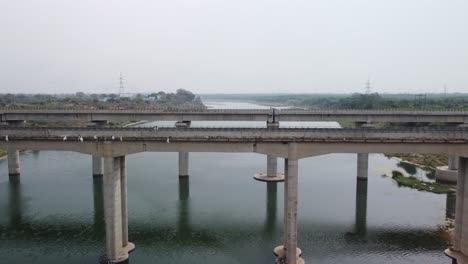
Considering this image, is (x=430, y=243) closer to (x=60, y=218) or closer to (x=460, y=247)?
(x=460, y=247)

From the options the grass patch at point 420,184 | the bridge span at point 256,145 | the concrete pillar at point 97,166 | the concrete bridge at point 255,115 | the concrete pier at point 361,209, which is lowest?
the concrete pier at point 361,209

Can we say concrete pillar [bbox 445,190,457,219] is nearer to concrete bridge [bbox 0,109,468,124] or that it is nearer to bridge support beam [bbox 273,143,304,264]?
concrete bridge [bbox 0,109,468,124]

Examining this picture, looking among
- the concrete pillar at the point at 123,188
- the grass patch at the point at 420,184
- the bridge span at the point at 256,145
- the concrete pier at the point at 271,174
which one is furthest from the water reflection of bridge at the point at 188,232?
the concrete pier at the point at 271,174

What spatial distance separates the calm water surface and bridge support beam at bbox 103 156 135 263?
1.68 meters

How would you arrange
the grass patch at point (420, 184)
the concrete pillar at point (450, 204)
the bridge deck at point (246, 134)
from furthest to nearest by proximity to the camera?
the grass patch at point (420, 184) < the concrete pillar at point (450, 204) < the bridge deck at point (246, 134)

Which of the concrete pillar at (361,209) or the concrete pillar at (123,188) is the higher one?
the concrete pillar at (123,188)

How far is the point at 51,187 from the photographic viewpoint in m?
43.5

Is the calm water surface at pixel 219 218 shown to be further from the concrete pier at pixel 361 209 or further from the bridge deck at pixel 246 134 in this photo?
the bridge deck at pixel 246 134

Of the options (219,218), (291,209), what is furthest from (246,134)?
(219,218)

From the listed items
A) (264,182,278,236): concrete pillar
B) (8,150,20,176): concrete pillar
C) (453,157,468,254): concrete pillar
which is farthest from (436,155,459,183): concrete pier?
(8,150,20,176): concrete pillar

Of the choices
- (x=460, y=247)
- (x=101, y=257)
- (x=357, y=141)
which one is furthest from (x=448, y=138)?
(x=101, y=257)

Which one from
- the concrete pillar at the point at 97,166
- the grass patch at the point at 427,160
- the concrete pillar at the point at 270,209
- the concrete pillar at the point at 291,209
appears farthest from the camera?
the grass patch at the point at 427,160

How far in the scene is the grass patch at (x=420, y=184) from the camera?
4338 cm

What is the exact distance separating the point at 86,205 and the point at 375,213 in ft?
92.6
